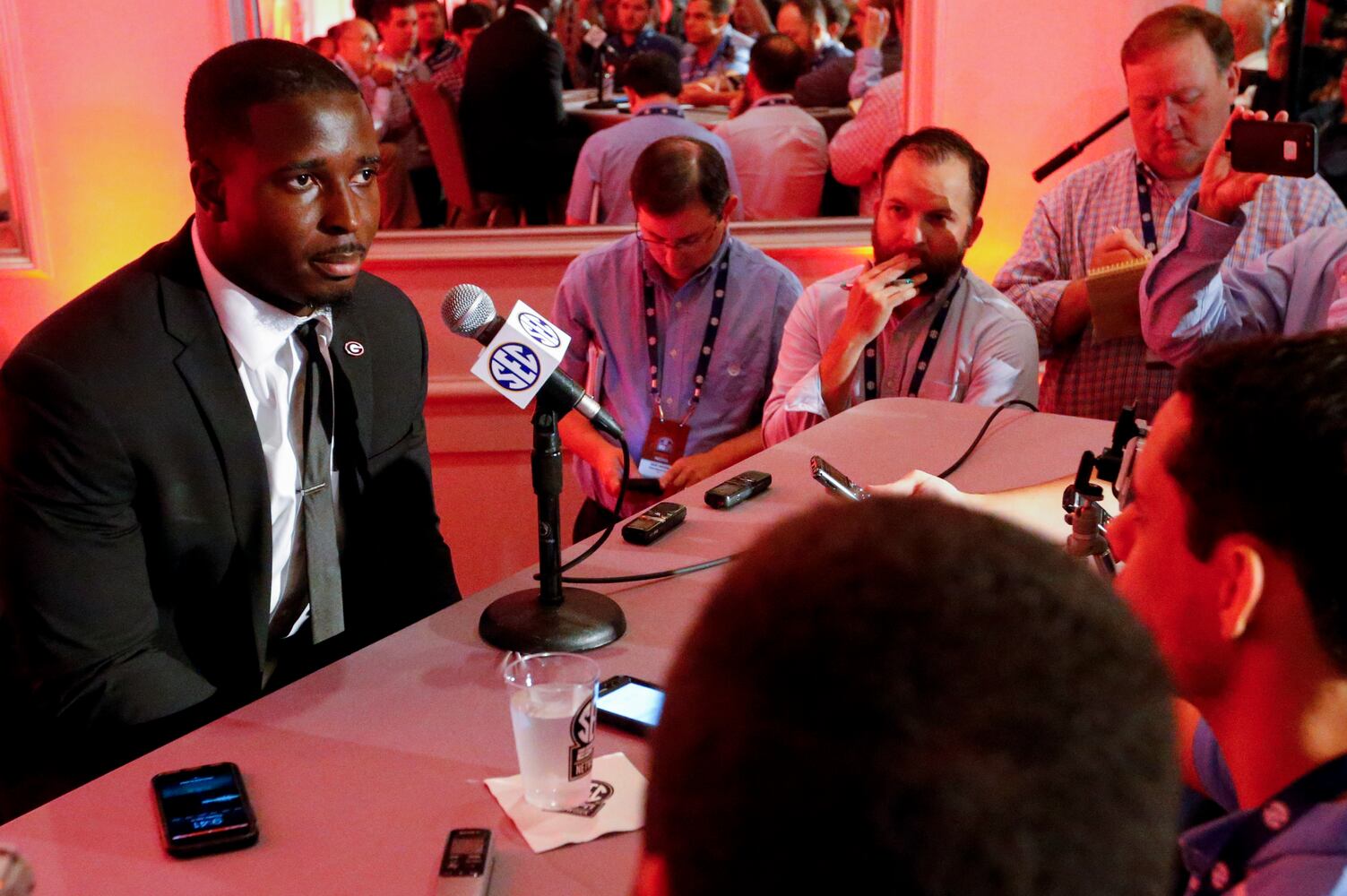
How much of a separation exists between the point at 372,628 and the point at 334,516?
0.23 m

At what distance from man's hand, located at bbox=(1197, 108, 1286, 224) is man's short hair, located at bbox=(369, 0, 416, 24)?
8.71 feet

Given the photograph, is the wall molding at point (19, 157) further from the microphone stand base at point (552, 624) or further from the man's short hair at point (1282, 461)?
the man's short hair at point (1282, 461)

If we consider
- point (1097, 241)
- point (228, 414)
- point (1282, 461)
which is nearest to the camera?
point (1282, 461)

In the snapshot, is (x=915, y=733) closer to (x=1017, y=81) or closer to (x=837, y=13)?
(x=1017, y=81)

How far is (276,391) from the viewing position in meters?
1.79

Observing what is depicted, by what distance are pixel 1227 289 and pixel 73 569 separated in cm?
235

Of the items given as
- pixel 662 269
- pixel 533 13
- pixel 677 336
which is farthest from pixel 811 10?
pixel 677 336

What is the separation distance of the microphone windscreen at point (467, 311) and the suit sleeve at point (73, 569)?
50 centimetres

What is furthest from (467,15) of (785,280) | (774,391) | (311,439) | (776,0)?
(311,439)

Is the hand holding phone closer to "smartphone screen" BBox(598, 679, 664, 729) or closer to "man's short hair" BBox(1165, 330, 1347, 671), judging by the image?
"man's short hair" BBox(1165, 330, 1347, 671)

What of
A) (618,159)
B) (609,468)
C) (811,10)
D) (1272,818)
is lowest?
(609,468)

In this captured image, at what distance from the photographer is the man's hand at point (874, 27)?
155 inches

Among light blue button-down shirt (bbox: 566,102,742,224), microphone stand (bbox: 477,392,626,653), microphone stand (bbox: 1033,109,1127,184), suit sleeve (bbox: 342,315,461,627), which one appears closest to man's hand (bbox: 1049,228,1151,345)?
microphone stand (bbox: 1033,109,1127,184)

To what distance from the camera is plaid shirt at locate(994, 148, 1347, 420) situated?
9.66 feet
